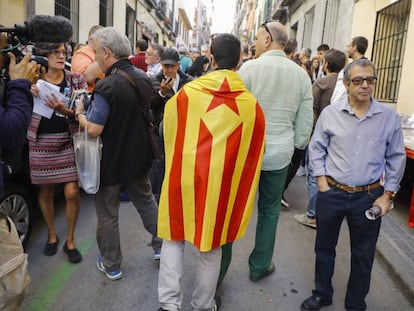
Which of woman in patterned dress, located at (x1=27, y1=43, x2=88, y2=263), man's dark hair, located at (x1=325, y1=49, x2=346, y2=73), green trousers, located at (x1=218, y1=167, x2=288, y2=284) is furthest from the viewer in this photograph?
man's dark hair, located at (x1=325, y1=49, x2=346, y2=73)

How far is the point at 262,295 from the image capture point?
2.98m

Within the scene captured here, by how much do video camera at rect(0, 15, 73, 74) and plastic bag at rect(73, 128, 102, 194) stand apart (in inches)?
25.8

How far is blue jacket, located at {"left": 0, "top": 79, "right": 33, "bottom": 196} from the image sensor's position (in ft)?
5.55

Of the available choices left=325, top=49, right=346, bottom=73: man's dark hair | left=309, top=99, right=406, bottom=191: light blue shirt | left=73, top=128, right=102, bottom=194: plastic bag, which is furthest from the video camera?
left=325, top=49, right=346, bottom=73: man's dark hair

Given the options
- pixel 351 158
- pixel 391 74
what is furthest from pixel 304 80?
pixel 391 74

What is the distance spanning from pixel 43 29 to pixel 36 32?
8.5 inches

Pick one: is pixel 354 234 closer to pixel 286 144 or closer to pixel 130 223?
pixel 286 144

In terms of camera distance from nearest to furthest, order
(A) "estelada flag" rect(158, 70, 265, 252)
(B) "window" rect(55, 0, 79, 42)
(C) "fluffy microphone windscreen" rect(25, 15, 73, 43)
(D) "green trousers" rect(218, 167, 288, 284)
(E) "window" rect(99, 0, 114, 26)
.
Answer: (C) "fluffy microphone windscreen" rect(25, 15, 73, 43)
(A) "estelada flag" rect(158, 70, 265, 252)
(D) "green trousers" rect(218, 167, 288, 284)
(B) "window" rect(55, 0, 79, 42)
(E) "window" rect(99, 0, 114, 26)

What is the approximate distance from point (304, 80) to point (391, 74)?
18.6 feet

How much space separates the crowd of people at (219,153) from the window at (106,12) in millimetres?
10179

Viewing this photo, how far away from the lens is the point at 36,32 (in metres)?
2.20

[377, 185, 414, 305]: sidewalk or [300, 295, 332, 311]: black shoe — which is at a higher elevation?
[377, 185, 414, 305]: sidewalk

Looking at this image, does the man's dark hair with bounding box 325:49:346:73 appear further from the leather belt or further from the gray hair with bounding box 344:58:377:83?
the leather belt

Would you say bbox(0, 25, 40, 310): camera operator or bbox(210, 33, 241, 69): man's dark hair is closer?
bbox(0, 25, 40, 310): camera operator
